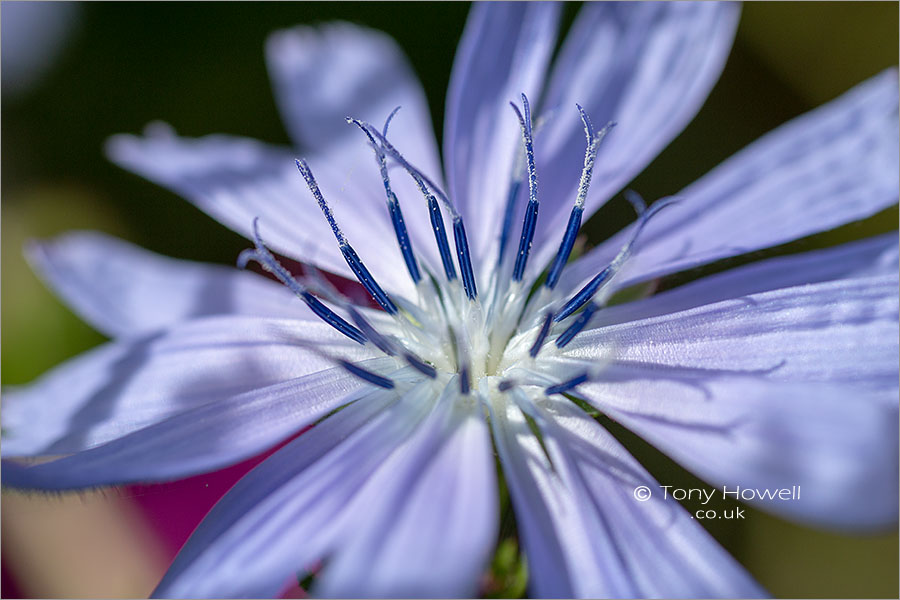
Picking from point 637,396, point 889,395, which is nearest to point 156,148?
point 637,396

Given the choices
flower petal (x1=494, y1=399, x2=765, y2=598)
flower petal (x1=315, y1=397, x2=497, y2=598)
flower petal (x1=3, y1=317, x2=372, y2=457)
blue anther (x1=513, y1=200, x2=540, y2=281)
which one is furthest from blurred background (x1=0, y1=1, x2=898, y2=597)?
flower petal (x1=315, y1=397, x2=497, y2=598)

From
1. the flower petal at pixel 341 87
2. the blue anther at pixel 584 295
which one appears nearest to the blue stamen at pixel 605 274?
the blue anther at pixel 584 295

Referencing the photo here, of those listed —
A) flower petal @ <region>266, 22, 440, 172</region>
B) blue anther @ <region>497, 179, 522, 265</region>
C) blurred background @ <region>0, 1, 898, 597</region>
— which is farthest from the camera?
blurred background @ <region>0, 1, 898, 597</region>

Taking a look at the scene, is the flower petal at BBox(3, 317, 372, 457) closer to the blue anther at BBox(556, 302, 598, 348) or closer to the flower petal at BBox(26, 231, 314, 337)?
the flower petal at BBox(26, 231, 314, 337)

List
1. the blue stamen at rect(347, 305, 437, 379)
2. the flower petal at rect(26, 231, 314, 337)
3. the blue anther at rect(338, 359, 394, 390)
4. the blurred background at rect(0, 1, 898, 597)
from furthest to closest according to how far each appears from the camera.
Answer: the blurred background at rect(0, 1, 898, 597) < the flower petal at rect(26, 231, 314, 337) < the blue stamen at rect(347, 305, 437, 379) < the blue anther at rect(338, 359, 394, 390)

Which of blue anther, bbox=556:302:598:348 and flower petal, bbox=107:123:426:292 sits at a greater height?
flower petal, bbox=107:123:426:292

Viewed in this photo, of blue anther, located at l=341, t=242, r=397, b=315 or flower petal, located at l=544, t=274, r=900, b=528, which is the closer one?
flower petal, located at l=544, t=274, r=900, b=528
